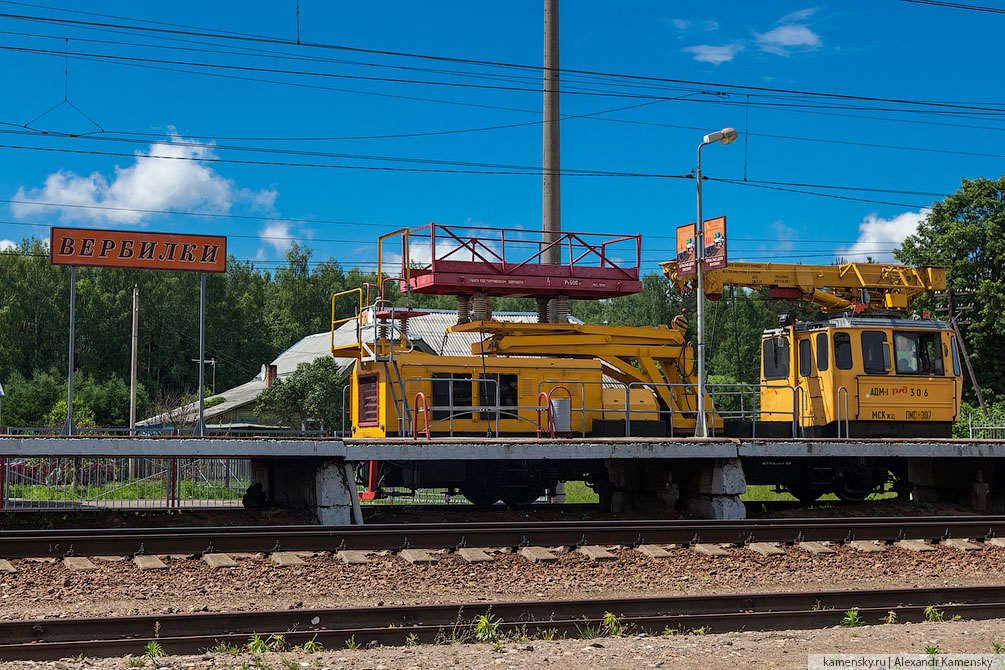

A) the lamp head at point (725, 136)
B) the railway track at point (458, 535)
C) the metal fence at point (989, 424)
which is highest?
the lamp head at point (725, 136)

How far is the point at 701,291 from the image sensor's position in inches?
764

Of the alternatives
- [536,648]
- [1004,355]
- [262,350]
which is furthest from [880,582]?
[262,350]

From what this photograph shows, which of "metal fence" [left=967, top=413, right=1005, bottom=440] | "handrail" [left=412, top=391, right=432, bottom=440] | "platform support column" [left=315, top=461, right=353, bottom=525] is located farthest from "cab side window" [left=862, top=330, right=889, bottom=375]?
"metal fence" [left=967, top=413, right=1005, bottom=440]

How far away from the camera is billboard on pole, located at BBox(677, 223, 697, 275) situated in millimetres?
19828

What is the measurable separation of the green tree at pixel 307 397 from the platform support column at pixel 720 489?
120 feet

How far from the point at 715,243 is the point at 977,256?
43026 mm

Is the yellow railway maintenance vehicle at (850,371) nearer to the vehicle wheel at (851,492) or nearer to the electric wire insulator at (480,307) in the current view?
the vehicle wheel at (851,492)

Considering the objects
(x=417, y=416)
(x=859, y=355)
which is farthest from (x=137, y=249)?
(x=859, y=355)

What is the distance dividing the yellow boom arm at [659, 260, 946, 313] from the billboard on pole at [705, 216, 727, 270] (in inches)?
64.4

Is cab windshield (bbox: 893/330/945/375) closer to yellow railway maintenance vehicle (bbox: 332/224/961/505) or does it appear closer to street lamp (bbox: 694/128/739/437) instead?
yellow railway maintenance vehicle (bbox: 332/224/961/505)

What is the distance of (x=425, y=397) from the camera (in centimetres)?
1895

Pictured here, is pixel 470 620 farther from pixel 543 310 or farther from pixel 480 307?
pixel 543 310

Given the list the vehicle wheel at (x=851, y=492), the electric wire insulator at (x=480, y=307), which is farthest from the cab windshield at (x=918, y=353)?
the electric wire insulator at (x=480, y=307)

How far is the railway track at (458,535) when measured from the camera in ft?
42.8
